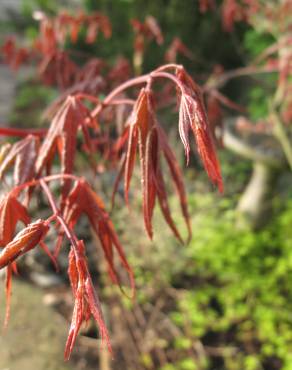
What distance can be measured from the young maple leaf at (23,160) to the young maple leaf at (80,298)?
0.31 m

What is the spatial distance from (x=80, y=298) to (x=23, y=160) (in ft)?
1.36

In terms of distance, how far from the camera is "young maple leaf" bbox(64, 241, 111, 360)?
0.63m

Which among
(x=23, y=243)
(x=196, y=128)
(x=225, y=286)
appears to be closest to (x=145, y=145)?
(x=196, y=128)

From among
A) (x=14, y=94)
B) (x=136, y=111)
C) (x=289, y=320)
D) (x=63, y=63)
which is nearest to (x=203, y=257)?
(x=289, y=320)

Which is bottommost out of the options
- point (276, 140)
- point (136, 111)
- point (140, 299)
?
point (140, 299)

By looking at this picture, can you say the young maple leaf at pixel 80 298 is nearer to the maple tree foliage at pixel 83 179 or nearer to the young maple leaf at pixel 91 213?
the maple tree foliage at pixel 83 179

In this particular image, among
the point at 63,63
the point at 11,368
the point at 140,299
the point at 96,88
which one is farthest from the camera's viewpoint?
the point at 140,299

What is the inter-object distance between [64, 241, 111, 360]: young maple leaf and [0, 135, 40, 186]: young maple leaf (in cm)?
31

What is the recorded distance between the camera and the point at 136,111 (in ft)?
2.55

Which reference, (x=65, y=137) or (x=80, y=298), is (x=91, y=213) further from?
(x=80, y=298)

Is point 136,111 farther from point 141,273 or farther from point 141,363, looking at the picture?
point 141,273

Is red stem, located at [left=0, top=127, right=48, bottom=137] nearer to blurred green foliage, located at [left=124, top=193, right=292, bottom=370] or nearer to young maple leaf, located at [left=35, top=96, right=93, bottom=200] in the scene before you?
young maple leaf, located at [left=35, top=96, right=93, bottom=200]

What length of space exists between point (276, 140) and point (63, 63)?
1.90 meters

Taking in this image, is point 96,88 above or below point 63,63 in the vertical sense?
below
